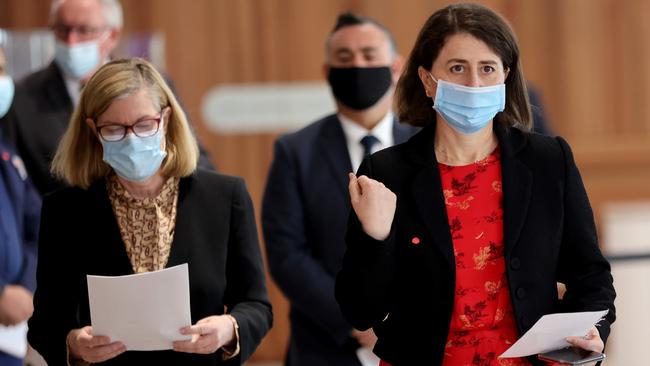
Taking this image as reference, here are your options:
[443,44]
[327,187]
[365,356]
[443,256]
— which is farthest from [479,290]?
[327,187]

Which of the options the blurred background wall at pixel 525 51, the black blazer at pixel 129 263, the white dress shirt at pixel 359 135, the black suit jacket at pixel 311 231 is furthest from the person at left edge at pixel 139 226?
the blurred background wall at pixel 525 51

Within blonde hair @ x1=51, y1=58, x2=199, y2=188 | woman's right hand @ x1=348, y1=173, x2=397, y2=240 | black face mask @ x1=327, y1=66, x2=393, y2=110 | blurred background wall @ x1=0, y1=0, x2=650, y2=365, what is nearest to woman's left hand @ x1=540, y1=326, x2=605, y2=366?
woman's right hand @ x1=348, y1=173, x2=397, y2=240

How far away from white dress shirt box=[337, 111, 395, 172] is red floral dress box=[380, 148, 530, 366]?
129cm

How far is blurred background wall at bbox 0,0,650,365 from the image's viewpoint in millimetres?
6719

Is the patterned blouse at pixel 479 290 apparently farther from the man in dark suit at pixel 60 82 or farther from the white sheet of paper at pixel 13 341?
the white sheet of paper at pixel 13 341

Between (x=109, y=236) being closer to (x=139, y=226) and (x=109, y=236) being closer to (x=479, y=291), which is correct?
(x=139, y=226)

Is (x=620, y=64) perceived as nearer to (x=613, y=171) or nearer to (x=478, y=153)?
(x=613, y=171)

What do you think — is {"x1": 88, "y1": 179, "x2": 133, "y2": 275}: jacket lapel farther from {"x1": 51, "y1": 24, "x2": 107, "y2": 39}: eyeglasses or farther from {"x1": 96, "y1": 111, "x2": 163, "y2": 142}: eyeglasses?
{"x1": 51, "y1": 24, "x2": 107, "y2": 39}: eyeglasses

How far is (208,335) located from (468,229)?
0.69 meters

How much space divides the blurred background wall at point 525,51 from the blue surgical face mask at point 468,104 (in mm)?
4211

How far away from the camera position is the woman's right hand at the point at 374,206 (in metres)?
2.38

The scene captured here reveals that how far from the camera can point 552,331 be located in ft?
7.79

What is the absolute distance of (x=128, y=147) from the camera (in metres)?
2.76

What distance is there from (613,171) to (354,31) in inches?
134
